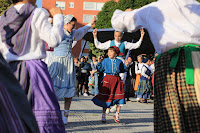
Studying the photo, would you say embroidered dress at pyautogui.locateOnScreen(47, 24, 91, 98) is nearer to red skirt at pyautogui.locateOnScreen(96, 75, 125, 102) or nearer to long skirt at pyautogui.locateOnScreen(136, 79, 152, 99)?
red skirt at pyautogui.locateOnScreen(96, 75, 125, 102)

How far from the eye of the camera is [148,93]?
500 inches

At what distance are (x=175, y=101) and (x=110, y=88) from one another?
399 cm

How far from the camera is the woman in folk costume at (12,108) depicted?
4.91 feet

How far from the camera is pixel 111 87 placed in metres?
6.78

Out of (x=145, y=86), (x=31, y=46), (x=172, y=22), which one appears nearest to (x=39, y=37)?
(x=31, y=46)

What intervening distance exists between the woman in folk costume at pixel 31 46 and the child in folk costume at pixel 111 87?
356cm

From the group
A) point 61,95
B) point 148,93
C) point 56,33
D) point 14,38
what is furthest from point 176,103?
point 148,93

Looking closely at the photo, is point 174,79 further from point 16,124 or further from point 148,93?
point 148,93

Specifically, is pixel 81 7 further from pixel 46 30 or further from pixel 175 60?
pixel 175 60

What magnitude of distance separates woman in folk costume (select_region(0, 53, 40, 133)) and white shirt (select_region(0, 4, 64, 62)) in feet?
4.55

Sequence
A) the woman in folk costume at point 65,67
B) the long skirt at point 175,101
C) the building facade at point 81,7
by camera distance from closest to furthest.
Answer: the long skirt at point 175,101 → the woman in folk costume at point 65,67 → the building facade at point 81,7

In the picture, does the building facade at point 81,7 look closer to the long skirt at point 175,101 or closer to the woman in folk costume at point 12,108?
the long skirt at point 175,101

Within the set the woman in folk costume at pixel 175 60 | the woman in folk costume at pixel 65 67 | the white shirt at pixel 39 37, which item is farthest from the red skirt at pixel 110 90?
the white shirt at pixel 39 37

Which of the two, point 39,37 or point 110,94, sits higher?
point 39,37
